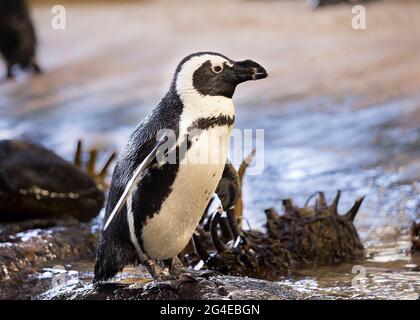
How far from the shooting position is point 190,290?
288cm

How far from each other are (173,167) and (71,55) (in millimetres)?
9069

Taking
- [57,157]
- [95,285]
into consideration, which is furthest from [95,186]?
[95,285]

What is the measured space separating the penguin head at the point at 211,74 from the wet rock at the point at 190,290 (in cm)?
59

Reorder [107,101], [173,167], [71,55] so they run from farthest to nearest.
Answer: [71,55]
[107,101]
[173,167]

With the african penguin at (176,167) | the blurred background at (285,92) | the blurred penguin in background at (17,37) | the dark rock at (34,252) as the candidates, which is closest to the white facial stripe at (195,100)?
the african penguin at (176,167)

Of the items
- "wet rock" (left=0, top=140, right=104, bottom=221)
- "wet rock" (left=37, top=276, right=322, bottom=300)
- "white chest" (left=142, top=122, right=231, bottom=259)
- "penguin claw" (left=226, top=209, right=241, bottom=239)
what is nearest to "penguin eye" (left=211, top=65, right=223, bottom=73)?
"white chest" (left=142, top=122, right=231, bottom=259)

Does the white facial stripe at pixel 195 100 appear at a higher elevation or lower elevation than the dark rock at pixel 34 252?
higher

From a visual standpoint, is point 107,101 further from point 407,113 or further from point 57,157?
point 57,157

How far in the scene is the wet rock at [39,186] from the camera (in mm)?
5020

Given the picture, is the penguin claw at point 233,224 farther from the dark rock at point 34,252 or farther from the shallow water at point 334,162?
the dark rock at point 34,252

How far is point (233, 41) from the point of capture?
1019 centimetres

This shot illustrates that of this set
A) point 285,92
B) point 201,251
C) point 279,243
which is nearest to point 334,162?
point 285,92

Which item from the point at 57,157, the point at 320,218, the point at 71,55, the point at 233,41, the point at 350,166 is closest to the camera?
the point at 320,218

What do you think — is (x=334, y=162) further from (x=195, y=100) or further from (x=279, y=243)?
(x=195, y=100)
